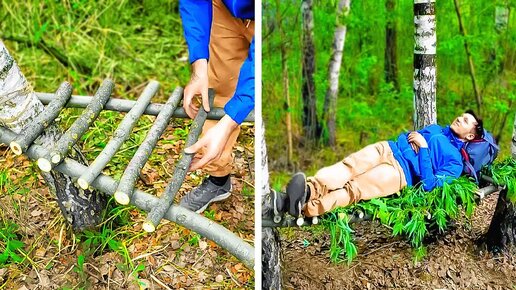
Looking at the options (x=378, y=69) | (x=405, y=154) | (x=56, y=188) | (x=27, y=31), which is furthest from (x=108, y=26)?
(x=405, y=154)

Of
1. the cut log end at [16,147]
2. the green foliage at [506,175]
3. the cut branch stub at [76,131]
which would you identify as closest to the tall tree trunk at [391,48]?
the green foliage at [506,175]

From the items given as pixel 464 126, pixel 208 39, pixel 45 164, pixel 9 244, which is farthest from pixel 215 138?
pixel 9 244

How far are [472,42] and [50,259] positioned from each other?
1039 mm

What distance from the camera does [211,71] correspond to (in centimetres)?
116

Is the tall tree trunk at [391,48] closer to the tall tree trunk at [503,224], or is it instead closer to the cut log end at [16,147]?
the tall tree trunk at [503,224]

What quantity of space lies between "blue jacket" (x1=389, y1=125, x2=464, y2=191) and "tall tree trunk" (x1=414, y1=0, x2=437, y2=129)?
3 cm

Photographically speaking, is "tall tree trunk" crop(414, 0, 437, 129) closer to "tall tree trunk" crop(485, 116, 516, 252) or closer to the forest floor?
"tall tree trunk" crop(485, 116, 516, 252)

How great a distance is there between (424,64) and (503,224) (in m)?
0.30

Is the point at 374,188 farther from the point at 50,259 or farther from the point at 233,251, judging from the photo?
the point at 50,259

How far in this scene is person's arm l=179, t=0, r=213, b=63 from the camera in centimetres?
108

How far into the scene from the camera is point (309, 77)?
1.21m

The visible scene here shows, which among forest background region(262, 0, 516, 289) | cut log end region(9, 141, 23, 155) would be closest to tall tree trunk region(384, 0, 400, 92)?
forest background region(262, 0, 516, 289)

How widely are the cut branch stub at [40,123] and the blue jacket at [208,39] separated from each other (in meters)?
0.29

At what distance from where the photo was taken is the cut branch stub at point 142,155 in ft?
3.34
